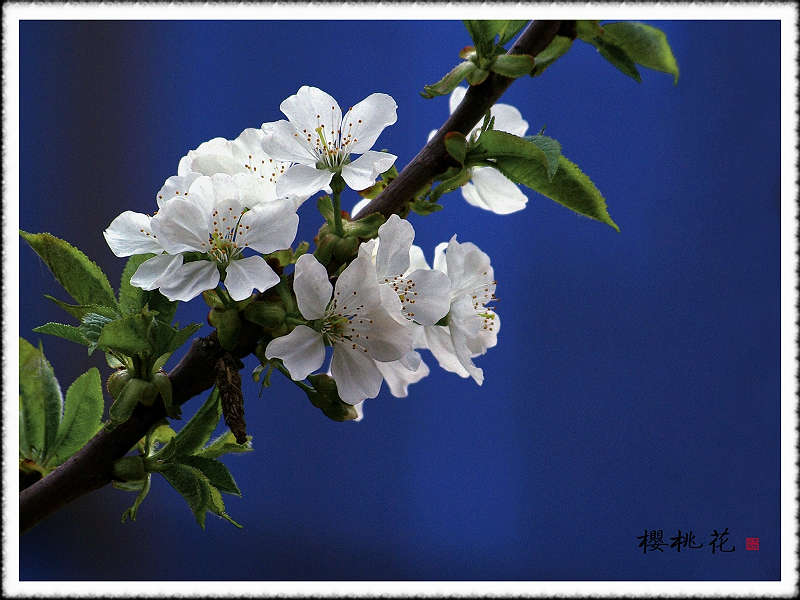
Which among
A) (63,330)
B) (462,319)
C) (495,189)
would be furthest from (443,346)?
(63,330)

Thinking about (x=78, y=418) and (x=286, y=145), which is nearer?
(x=286, y=145)

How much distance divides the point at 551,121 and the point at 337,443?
0.81 m

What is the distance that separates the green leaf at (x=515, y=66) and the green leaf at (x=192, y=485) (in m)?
0.31

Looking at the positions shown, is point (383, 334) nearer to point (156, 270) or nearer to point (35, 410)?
point (156, 270)

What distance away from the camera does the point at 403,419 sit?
1.55m

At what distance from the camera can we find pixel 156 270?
16.5 inches

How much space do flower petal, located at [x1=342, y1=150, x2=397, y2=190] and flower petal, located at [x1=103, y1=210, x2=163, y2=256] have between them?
12 centimetres

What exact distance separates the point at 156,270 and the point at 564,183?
0.82 feet

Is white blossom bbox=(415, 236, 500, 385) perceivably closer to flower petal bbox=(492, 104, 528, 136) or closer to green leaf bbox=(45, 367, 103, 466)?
flower petal bbox=(492, 104, 528, 136)

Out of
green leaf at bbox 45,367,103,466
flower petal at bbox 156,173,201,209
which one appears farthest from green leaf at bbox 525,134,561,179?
green leaf at bbox 45,367,103,466

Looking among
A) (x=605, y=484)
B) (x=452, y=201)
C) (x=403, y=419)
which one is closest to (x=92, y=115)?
(x=452, y=201)

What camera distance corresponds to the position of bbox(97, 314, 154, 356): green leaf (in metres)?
0.40

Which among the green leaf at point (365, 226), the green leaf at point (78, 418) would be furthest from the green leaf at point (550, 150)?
the green leaf at point (78, 418)

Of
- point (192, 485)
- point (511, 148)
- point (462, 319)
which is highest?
point (511, 148)
